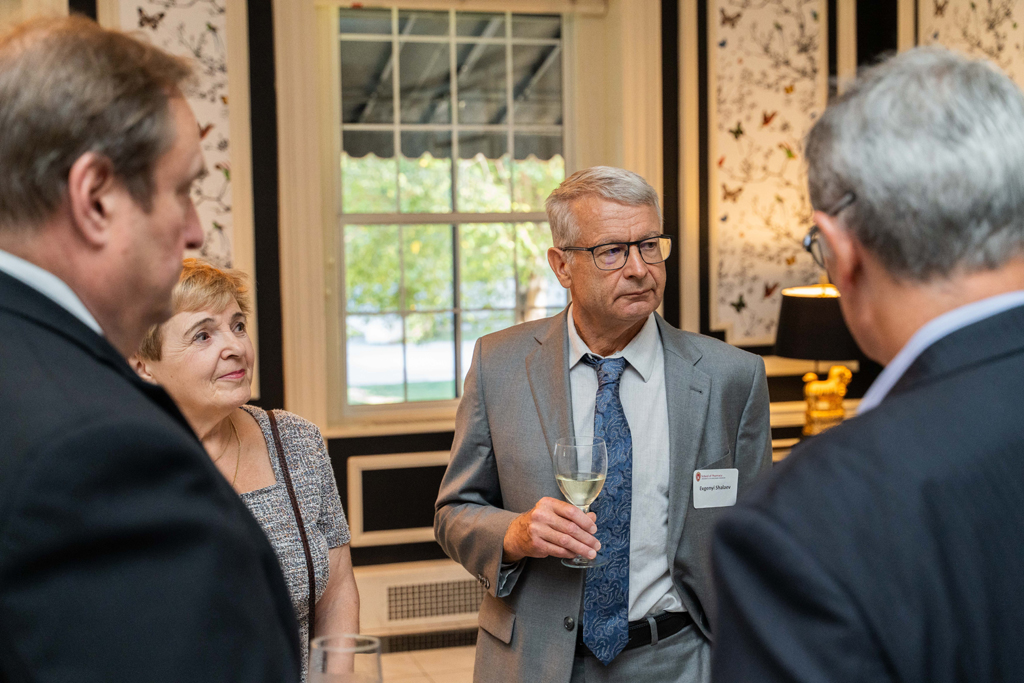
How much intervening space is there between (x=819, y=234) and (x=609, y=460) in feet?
3.27

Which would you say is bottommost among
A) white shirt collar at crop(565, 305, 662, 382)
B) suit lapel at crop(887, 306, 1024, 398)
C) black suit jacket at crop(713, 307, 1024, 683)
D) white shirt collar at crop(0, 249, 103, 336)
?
black suit jacket at crop(713, 307, 1024, 683)

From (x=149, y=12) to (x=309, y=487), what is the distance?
3099 millimetres

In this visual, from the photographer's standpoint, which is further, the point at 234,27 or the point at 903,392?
the point at 234,27

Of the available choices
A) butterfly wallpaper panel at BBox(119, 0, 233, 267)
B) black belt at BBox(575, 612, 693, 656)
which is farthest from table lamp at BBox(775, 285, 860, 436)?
butterfly wallpaper panel at BBox(119, 0, 233, 267)

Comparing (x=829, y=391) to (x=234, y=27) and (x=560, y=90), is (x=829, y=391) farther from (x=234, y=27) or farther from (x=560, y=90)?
(x=234, y=27)

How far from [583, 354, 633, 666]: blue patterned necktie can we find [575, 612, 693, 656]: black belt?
18 millimetres

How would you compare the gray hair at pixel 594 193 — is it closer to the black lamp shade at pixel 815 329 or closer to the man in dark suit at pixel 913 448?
the man in dark suit at pixel 913 448

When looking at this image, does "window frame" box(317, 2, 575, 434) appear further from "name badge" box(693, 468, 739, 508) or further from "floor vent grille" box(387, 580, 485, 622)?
"name badge" box(693, 468, 739, 508)

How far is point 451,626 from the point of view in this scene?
441 centimetres

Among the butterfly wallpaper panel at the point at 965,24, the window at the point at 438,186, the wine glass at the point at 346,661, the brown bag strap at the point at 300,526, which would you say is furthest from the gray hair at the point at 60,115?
the butterfly wallpaper panel at the point at 965,24

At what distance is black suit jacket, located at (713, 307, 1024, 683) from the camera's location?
2.27 feet

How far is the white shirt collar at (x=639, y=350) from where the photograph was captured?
191 centimetres

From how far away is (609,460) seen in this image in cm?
182

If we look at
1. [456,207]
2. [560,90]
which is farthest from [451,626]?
[560,90]
